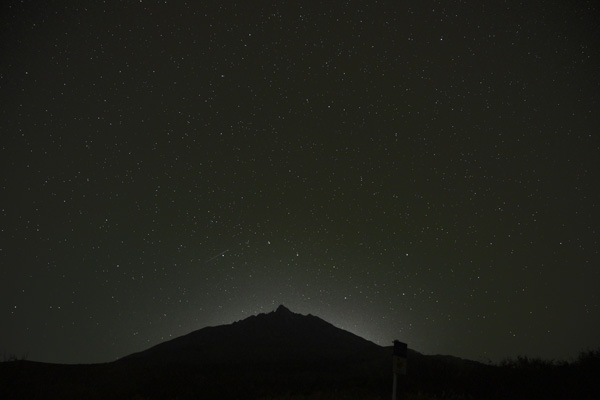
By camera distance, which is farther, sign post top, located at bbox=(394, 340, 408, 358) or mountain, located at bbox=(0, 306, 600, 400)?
mountain, located at bbox=(0, 306, 600, 400)

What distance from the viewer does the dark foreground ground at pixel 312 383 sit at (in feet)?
50.0

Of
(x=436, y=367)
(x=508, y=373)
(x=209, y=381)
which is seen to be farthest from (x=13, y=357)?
(x=508, y=373)

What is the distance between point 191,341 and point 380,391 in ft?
144

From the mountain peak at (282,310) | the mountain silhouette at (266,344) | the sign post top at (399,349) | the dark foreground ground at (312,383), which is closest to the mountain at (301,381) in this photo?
the dark foreground ground at (312,383)

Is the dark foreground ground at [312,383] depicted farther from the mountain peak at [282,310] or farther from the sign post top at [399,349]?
the mountain peak at [282,310]

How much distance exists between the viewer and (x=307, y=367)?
32156 mm

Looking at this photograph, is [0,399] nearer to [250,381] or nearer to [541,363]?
[250,381]

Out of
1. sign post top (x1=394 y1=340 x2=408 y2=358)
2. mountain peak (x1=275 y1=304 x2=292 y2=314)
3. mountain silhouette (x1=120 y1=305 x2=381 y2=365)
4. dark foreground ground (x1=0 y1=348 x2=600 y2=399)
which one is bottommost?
dark foreground ground (x1=0 y1=348 x2=600 y2=399)

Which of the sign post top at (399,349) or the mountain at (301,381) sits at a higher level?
the sign post top at (399,349)

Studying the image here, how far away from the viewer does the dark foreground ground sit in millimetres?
15227

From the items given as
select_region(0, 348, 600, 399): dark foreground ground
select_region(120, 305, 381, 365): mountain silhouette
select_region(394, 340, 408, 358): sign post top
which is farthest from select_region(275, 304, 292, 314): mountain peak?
select_region(394, 340, 408, 358): sign post top

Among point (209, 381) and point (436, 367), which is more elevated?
point (436, 367)

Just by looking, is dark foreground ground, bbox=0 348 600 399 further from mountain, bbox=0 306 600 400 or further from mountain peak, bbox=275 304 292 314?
mountain peak, bbox=275 304 292 314

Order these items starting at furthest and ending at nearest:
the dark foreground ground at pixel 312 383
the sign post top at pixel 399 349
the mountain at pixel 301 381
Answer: the mountain at pixel 301 381
the dark foreground ground at pixel 312 383
the sign post top at pixel 399 349
